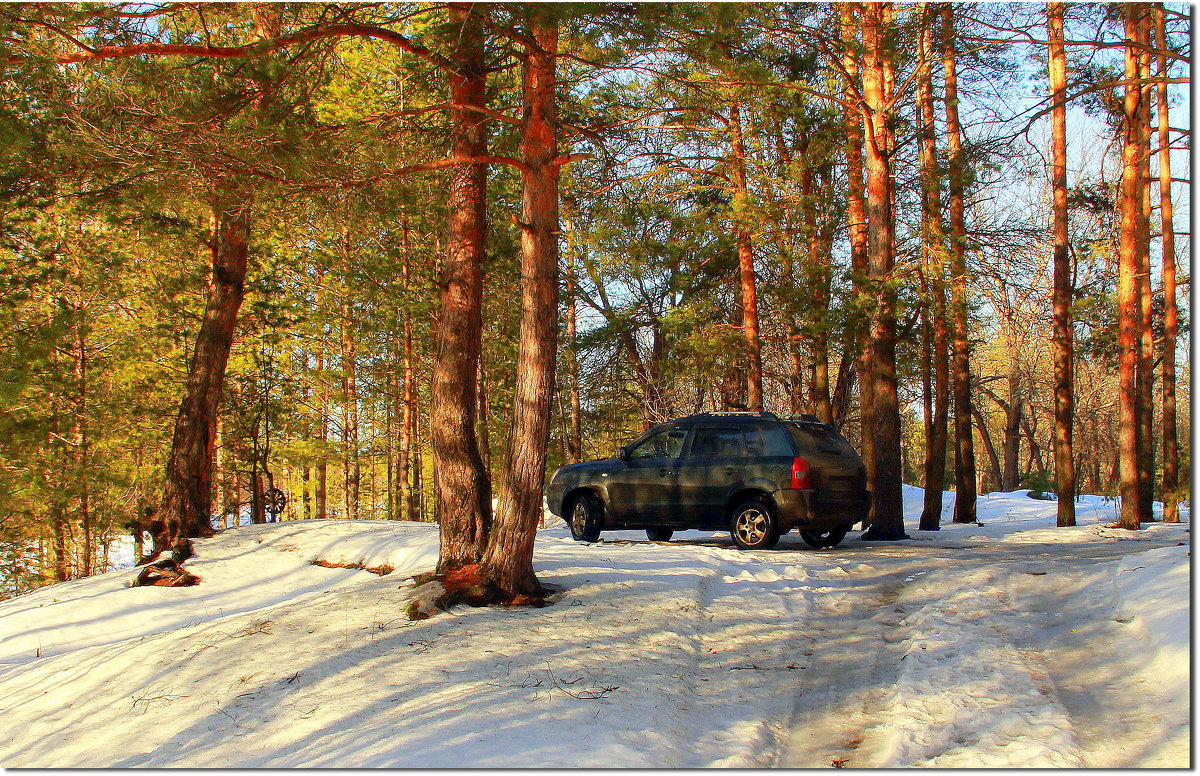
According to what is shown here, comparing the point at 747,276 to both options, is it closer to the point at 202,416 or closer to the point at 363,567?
the point at 363,567

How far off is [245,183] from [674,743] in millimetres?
6813

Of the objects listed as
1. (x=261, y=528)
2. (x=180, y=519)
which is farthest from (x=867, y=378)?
(x=180, y=519)

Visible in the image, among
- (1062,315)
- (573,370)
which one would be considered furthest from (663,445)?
(573,370)

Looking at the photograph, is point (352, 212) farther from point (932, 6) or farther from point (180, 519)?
point (932, 6)

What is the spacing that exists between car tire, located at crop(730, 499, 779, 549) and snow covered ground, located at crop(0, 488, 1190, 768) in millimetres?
1166

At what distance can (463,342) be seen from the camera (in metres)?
8.91

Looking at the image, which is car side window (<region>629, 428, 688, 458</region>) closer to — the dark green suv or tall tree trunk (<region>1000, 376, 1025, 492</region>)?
the dark green suv

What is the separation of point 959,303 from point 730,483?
18.3 feet

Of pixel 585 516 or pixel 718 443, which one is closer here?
pixel 718 443

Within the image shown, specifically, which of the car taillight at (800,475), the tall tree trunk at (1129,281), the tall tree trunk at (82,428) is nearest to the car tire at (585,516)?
the car taillight at (800,475)

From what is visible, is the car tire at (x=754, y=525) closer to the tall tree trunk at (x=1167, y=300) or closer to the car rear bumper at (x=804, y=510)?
the car rear bumper at (x=804, y=510)

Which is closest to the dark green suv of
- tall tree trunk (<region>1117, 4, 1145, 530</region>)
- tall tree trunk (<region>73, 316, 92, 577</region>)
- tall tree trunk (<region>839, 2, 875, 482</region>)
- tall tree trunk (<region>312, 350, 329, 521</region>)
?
tall tree trunk (<region>839, 2, 875, 482</region>)

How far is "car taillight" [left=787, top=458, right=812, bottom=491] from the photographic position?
1124 cm

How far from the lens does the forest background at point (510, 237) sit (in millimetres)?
8406
